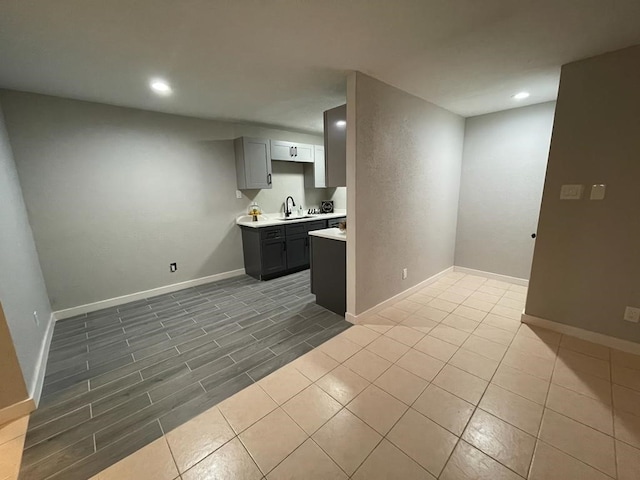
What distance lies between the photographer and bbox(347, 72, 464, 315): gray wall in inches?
97.2

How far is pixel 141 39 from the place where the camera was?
1.71 m

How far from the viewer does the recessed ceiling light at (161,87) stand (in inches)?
95.3

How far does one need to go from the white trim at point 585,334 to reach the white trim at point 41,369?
4.13m

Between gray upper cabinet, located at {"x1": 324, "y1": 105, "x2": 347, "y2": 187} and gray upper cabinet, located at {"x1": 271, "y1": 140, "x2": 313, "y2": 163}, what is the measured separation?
5.57ft

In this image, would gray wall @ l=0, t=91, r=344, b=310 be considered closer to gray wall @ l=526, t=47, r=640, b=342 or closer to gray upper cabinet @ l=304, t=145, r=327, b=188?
gray upper cabinet @ l=304, t=145, r=327, b=188

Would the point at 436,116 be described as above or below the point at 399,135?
above

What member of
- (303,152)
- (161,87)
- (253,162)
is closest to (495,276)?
(303,152)

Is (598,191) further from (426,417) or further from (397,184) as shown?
(426,417)

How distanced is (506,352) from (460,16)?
2483mm

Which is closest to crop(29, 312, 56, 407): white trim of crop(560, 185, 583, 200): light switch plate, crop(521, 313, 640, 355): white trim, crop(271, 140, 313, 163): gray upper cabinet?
crop(271, 140, 313, 163): gray upper cabinet

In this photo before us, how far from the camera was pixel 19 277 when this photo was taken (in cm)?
203

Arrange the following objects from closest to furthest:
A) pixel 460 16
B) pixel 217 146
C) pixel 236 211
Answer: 1. pixel 460 16
2. pixel 217 146
3. pixel 236 211

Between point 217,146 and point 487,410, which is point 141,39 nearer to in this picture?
point 217,146

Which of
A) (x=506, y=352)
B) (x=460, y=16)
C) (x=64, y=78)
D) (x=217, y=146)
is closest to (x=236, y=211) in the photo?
(x=217, y=146)
